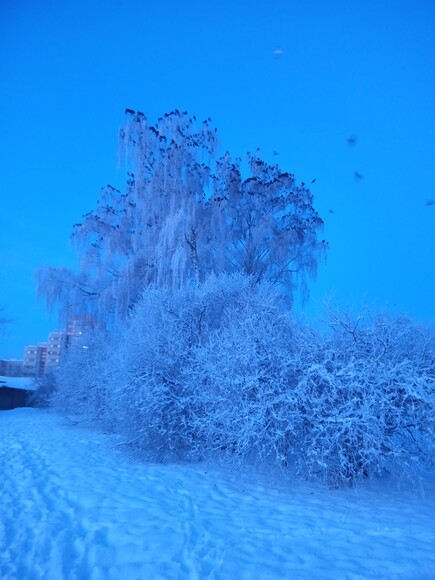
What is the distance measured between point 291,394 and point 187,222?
8183 mm

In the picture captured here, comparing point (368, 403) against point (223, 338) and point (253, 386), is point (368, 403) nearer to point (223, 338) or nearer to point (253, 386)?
point (253, 386)

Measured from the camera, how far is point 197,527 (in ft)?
14.7

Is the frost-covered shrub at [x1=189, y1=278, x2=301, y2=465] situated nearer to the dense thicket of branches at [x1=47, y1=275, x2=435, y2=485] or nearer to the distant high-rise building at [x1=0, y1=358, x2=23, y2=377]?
the dense thicket of branches at [x1=47, y1=275, x2=435, y2=485]

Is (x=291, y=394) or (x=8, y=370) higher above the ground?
(x=8, y=370)

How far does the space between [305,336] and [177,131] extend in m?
10.3

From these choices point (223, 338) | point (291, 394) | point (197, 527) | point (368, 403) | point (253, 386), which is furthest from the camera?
point (223, 338)

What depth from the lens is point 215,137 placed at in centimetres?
1448

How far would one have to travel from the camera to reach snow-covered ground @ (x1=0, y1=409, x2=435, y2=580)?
3555 millimetres

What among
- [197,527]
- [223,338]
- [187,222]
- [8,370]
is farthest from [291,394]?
[8,370]

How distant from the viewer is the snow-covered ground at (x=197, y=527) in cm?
355

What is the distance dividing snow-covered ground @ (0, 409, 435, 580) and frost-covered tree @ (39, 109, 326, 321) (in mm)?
7407

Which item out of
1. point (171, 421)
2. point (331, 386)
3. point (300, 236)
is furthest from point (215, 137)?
point (331, 386)

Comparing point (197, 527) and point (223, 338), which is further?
point (223, 338)

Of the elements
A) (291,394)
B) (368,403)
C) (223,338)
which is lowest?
(368,403)
